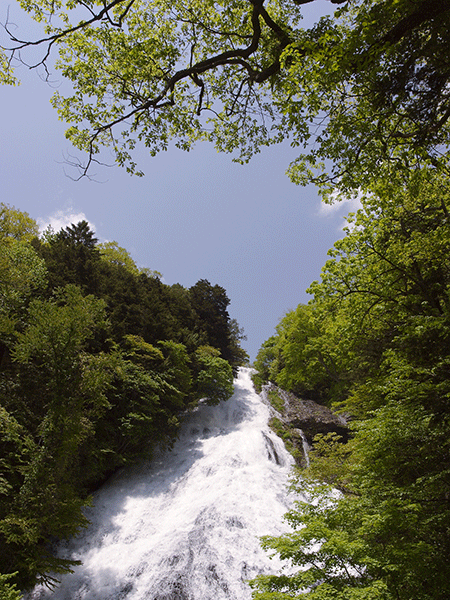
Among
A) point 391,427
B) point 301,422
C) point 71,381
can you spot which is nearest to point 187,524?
point 71,381

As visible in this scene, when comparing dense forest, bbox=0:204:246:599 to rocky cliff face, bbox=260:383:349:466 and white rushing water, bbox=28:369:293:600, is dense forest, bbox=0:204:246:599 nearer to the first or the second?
white rushing water, bbox=28:369:293:600

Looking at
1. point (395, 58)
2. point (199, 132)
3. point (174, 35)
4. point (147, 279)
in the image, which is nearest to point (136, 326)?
point (147, 279)

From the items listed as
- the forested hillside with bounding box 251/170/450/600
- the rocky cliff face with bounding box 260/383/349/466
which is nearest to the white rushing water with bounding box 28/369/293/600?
the rocky cliff face with bounding box 260/383/349/466

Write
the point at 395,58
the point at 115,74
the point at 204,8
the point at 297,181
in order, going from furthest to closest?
the point at 297,181 < the point at 204,8 < the point at 115,74 < the point at 395,58

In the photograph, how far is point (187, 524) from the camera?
1156 cm

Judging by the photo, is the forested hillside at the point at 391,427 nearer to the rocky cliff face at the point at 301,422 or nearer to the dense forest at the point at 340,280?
the dense forest at the point at 340,280

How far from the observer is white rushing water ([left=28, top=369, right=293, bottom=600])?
9.22 metres

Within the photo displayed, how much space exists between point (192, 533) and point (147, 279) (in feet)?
63.8

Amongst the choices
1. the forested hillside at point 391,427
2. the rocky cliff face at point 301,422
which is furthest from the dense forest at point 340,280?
the rocky cliff face at point 301,422

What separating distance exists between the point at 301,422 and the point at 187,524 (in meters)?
11.2

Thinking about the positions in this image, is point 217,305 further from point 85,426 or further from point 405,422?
point 405,422

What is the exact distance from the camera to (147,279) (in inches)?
1048

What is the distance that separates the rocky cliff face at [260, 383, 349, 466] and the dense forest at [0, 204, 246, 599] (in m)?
4.44

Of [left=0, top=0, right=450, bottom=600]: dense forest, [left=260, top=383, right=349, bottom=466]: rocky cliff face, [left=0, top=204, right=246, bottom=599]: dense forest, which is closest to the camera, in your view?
[left=0, top=0, right=450, bottom=600]: dense forest
